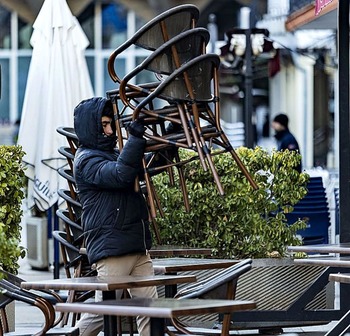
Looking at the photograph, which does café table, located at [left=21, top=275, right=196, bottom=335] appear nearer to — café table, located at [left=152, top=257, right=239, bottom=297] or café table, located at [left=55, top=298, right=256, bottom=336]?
café table, located at [left=55, top=298, right=256, bottom=336]

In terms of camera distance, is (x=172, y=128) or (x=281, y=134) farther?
(x=281, y=134)

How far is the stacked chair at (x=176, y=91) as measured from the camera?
276 inches

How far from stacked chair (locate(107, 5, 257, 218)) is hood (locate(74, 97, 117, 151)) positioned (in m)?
0.10

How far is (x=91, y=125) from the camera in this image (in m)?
7.37

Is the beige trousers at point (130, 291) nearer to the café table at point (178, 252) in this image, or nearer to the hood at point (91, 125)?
the hood at point (91, 125)

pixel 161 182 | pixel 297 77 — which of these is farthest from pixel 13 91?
pixel 161 182

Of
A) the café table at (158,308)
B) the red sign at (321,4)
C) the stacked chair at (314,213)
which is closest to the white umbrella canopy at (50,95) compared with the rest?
the stacked chair at (314,213)

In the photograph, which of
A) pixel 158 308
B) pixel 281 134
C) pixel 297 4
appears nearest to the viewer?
pixel 158 308

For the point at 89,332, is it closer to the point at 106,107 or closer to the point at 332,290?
the point at 106,107

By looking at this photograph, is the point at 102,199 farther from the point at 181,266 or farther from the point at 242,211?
the point at 242,211

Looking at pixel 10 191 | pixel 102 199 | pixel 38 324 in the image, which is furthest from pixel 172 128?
pixel 38 324

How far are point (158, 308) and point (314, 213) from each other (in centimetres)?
749

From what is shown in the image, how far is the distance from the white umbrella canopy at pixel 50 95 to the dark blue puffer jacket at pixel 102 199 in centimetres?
538

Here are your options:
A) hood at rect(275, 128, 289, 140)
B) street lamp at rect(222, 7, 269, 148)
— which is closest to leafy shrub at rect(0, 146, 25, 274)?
hood at rect(275, 128, 289, 140)
